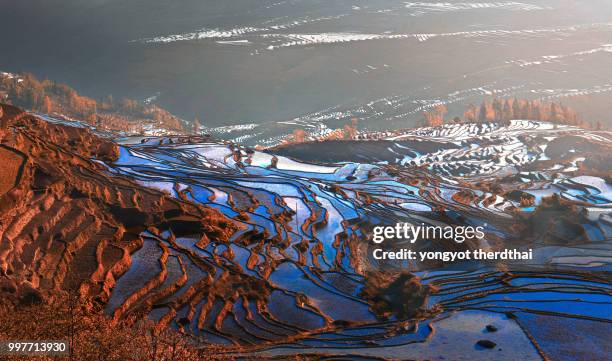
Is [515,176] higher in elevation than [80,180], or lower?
lower

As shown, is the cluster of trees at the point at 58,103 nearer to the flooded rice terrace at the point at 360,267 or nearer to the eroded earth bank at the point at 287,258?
the flooded rice terrace at the point at 360,267

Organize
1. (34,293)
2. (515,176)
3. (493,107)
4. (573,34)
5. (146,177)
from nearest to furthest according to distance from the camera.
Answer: (34,293) < (146,177) < (515,176) < (493,107) < (573,34)

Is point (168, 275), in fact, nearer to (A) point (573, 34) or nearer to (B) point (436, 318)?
(B) point (436, 318)

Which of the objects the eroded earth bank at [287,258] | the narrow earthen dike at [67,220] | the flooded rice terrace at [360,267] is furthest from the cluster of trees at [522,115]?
the narrow earthen dike at [67,220]

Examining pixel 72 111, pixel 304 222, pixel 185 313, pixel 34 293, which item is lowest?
pixel 72 111

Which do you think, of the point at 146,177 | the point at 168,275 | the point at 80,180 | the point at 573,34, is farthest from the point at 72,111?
the point at 573,34

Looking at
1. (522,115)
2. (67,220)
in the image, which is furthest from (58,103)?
(67,220)
